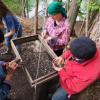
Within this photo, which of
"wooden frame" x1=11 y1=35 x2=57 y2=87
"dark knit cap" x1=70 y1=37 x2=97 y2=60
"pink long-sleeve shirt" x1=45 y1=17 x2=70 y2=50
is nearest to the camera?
"dark knit cap" x1=70 y1=37 x2=97 y2=60

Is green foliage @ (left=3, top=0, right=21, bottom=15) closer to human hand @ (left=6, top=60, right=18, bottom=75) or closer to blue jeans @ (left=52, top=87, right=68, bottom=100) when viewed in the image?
human hand @ (left=6, top=60, right=18, bottom=75)

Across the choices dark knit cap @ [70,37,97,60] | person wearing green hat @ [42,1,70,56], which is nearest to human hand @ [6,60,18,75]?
dark knit cap @ [70,37,97,60]

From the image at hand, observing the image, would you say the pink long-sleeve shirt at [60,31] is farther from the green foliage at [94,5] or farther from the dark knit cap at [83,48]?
the dark knit cap at [83,48]

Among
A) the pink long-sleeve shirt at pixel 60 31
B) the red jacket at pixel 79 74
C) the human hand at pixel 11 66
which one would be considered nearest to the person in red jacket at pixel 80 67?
the red jacket at pixel 79 74

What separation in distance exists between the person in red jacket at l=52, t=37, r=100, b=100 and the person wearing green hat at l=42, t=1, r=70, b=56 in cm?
96

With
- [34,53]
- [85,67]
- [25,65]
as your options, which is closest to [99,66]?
[85,67]

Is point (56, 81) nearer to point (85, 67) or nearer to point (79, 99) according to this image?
point (79, 99)

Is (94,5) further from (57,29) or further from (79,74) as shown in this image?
(79,74)

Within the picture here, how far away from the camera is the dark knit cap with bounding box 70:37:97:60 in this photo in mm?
3291

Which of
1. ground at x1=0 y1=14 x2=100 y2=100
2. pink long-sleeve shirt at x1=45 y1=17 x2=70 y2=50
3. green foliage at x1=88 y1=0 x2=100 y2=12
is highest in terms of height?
green foliage at x1=88 y1=0 x2=100 y2=12

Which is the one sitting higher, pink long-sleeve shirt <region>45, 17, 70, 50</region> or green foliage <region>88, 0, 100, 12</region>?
green foliage <region>88, 0, 100, 12</region>

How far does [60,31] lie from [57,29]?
0.08 m

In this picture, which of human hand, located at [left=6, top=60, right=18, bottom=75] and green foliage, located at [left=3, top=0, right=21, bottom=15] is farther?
green foliage, located at [left=3, top=0, right=21, bottom=15]

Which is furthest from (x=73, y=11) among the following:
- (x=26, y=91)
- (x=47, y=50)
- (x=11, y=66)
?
(x=11, y=66)
